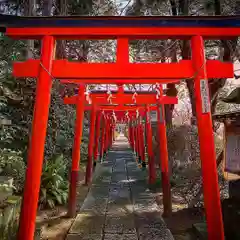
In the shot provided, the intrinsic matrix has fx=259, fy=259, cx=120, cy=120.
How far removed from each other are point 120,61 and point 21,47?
7665 millimetres

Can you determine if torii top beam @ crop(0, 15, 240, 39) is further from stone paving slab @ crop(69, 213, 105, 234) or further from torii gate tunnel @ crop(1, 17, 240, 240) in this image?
stone paving slab @ crop(69, 213, 105, 234)

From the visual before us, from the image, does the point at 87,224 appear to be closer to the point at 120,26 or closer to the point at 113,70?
the point at 113,70

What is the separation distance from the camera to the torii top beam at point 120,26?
162 inches

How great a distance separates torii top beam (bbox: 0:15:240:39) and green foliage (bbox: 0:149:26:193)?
3281 mm

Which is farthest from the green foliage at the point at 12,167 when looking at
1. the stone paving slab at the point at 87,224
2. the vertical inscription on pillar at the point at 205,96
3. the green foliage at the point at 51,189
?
the vertical inscription on pillar at the point at 205,96

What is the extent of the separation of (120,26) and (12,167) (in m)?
4.47

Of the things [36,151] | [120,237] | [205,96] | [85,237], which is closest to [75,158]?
[85,237]

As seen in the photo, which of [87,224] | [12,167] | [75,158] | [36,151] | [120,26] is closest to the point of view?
[36,151]

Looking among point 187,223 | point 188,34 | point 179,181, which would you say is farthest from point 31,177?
point 179,181

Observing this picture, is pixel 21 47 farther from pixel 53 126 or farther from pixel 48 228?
pixel 48 228

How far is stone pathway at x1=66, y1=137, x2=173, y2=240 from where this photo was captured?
18.6 feet

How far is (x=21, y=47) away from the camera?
10461mm

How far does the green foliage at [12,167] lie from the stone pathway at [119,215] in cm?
179

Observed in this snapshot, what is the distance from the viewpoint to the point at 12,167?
6.48 metres
